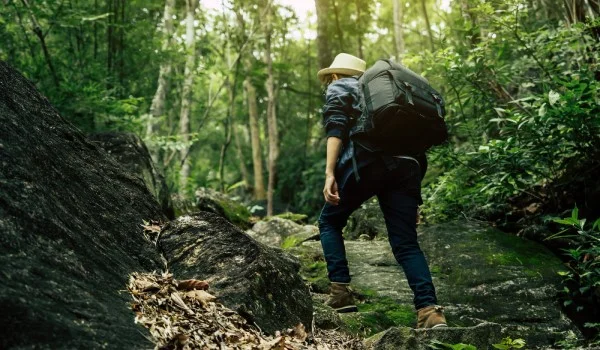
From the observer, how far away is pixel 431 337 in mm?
3299

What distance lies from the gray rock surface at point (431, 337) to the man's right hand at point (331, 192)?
50.1 inches

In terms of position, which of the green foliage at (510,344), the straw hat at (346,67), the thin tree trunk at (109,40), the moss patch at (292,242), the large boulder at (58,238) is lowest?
the green foliage at (510,344)

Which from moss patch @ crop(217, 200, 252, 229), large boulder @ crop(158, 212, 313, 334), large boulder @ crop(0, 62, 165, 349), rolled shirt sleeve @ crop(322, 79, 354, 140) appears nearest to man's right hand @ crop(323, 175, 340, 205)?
rolled shirt sleeve @ crop(322, 79, 354, 140)

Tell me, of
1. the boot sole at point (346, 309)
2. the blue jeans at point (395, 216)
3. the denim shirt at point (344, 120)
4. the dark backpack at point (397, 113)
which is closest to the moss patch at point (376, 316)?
the boot sole at point (346, 309)

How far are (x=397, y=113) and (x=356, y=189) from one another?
28.7 inches

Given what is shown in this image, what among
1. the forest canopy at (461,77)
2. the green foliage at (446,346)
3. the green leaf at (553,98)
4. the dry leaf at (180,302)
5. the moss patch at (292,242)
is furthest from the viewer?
the moss patch at (292,242)

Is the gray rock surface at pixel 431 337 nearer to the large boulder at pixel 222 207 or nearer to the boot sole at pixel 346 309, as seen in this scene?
the boot sole at pixel 346 309

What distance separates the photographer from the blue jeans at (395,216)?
4039mm

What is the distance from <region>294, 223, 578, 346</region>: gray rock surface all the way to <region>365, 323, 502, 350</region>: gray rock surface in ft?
1.37

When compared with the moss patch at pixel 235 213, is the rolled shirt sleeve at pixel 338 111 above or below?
above

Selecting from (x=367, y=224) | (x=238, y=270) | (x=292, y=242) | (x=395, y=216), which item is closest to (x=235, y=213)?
(x=292, y=242)

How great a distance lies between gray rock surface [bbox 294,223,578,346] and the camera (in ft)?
15.1

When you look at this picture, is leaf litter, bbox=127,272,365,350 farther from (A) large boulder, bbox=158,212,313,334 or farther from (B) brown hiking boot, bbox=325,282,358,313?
(B) brown hiking boot, bbox=325,282,358,313

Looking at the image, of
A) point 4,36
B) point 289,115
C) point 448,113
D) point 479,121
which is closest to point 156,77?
point 4,36
